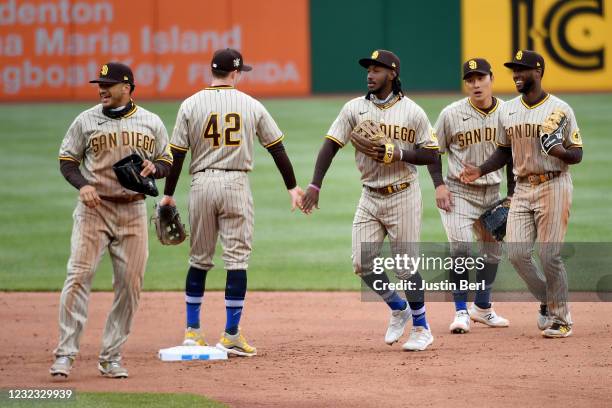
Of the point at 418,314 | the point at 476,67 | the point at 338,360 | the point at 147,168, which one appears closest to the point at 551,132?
the point at 476,67

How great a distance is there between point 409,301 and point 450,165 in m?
1.27

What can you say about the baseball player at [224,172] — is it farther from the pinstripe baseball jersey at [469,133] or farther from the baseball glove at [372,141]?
the pinstripe baseball jersey at [469,133]

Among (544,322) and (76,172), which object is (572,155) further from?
(76,172)

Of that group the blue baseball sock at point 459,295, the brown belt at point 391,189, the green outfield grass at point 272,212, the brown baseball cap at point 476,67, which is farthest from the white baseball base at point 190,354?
the green outfield grass at point 272,212

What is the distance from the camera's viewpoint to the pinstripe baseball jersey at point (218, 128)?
7.89 metres

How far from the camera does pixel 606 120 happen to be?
66.6 ft

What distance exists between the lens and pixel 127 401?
656cm

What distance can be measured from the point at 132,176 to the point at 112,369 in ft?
3.96

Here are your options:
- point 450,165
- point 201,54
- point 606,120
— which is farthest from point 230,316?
point 201,54

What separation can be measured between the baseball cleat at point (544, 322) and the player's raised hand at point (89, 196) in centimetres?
338

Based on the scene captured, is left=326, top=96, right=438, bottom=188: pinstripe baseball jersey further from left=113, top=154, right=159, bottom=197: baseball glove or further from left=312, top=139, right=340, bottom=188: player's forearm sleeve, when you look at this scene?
left=113, top=154, right=159, bottom=197: baseball glove

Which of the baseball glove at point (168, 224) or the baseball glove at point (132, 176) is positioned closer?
the baseball glove at point (132, 176)

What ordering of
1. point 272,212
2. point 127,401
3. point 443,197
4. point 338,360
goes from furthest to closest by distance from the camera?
point 272,212
point 443,197
point 338,360
point 127,401

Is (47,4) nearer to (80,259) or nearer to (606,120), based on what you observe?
(606,120)
